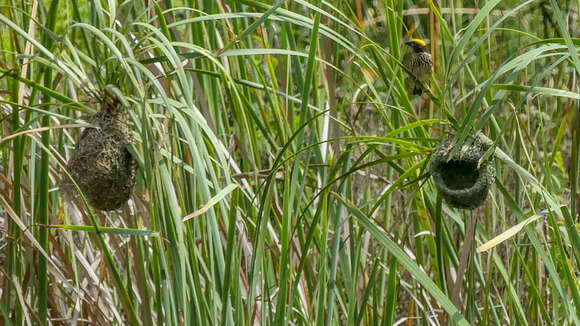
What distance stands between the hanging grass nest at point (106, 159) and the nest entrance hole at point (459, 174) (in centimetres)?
55

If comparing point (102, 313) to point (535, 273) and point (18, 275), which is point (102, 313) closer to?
point (18, 275)

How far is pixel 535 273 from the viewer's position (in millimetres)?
1976

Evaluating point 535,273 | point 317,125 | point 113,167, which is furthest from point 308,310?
point 113,167

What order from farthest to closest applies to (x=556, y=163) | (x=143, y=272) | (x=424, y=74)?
1. (x=556, y=163)
2. (x=424, y=74)
3. (x=143, y=272)

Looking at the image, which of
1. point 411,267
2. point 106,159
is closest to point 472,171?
point 411,267

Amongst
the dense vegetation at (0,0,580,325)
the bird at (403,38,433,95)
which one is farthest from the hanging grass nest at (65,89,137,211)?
the bird at (403,38,433,95)

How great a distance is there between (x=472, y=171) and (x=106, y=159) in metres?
0.63

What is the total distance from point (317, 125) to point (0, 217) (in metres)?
0.91

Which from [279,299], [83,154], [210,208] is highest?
[83,154]

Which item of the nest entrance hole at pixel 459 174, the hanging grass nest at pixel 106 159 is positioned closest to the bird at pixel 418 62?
the nest entrance hole at pixel 459 174

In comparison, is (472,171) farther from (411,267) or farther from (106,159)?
(106,159)

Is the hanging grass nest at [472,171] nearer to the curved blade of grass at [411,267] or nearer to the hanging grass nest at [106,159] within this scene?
the curved blade of grass at [411,267]

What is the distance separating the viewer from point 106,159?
140cm

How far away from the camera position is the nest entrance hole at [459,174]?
1416 millimetres
